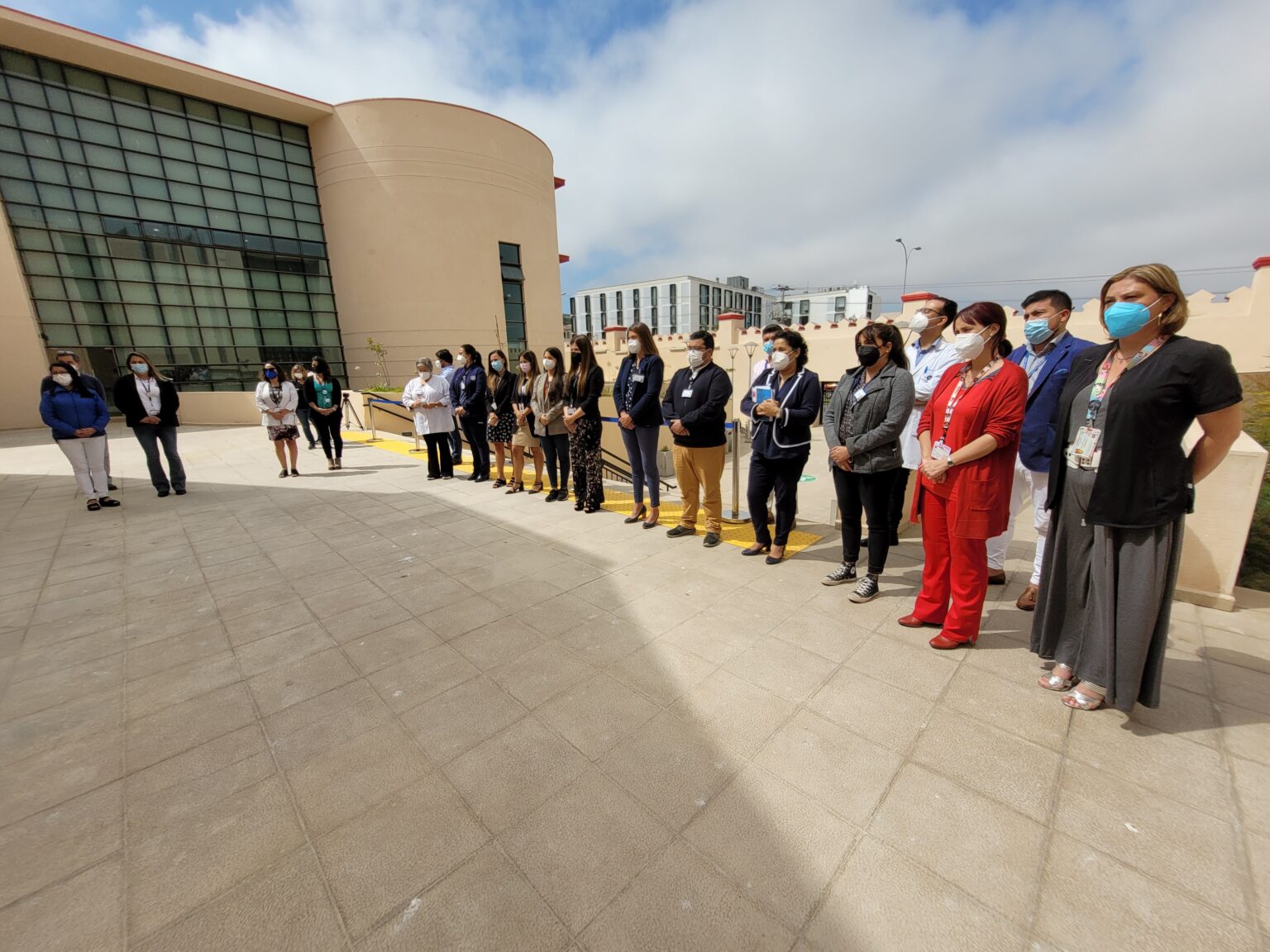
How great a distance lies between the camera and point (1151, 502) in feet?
6.10

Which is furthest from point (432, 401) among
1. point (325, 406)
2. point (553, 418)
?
point (325, 406)

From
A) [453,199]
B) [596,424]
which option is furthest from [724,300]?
[596,424]

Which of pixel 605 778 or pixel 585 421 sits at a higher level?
pixel 585 421

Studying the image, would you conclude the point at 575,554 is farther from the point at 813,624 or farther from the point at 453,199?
the point at 453,199

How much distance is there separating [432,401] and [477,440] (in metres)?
0.76

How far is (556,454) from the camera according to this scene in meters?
5.51

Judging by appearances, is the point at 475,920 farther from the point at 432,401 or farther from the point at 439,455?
the point at 439,455

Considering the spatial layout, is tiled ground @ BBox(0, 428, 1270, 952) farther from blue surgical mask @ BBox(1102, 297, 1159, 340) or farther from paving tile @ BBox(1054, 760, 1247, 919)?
blue surgical mask @ BBox(1102, 297, 1159, 340)

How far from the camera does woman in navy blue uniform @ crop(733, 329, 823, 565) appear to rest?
3570 mm

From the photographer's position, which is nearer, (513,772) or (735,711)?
(513,772)

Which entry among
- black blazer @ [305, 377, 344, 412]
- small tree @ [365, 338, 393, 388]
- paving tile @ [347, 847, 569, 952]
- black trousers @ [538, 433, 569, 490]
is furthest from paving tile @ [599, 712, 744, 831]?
small tree @ [365, 338, 393, 388]

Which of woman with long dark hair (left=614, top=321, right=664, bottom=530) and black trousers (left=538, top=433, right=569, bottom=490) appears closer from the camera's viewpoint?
woman with long dark hair (left=614, top=321, right=664, bottom=530)

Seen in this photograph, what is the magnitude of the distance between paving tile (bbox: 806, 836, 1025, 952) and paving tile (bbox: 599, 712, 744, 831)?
1.55 ft

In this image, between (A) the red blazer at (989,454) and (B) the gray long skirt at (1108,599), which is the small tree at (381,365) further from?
(B) the gray long skirt at (1108,599)
